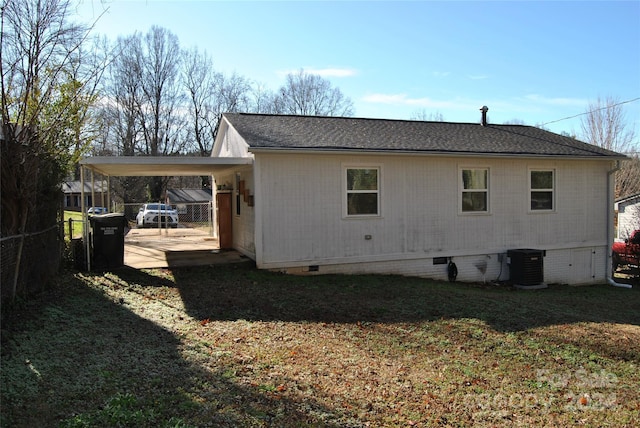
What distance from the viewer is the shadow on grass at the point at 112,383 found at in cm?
365

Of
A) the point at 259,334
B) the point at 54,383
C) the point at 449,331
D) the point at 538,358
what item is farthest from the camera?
the point at 449,331

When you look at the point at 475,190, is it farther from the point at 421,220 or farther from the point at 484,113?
the point at 484,113

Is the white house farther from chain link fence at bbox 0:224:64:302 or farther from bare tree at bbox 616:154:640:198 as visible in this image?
bare tree at bbox 616:154:640:198

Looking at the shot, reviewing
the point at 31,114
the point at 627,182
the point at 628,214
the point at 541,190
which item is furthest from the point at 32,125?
the point at 627,182

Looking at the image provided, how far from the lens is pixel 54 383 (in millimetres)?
4133

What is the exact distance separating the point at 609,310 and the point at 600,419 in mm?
6427

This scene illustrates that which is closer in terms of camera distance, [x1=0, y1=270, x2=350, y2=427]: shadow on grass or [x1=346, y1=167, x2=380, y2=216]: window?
[x1=0, y1=270, x2=350, y2=427]: shadow on grass

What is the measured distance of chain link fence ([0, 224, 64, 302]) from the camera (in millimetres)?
5807

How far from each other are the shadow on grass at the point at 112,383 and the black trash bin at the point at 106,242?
3784mm

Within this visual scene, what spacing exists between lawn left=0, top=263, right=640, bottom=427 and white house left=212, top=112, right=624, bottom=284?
83.2 inches

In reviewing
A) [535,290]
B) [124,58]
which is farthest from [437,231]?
[124,58]

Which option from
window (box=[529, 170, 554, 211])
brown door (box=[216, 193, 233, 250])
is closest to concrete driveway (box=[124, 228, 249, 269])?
brown door (box=[216, 193, 233, 250])

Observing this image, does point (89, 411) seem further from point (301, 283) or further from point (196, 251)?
point (196, 251)

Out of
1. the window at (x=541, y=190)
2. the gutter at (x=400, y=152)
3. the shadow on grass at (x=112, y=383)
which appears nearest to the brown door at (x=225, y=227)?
the gutter at (x=400, y=152)
